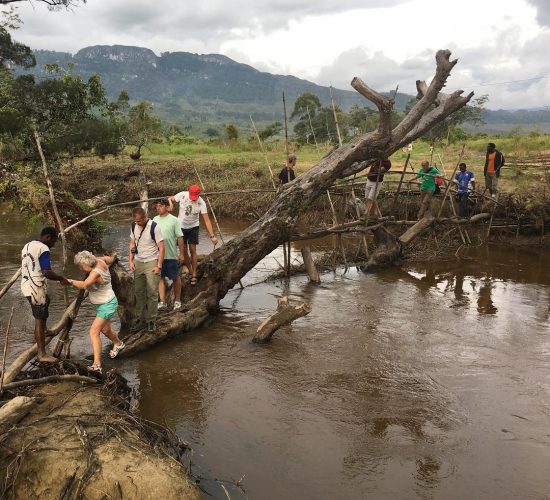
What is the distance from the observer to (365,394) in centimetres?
564

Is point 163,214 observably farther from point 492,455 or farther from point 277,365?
point 492,455

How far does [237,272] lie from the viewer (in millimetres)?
8211

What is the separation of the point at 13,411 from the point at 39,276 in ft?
6.54

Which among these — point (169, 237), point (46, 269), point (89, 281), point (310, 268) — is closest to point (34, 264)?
point (46, 269)

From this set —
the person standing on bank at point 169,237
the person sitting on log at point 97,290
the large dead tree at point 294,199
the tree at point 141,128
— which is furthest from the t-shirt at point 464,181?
the tree at point 141,128

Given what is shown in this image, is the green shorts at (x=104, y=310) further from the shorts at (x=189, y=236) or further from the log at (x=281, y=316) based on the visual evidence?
the shorts at (x=189, y=236)

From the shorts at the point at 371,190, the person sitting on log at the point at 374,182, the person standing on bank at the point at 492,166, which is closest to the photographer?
the person sitting on log at the point at 374,182

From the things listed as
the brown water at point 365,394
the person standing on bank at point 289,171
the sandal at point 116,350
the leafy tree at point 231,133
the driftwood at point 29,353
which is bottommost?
the brown water at point 365,394

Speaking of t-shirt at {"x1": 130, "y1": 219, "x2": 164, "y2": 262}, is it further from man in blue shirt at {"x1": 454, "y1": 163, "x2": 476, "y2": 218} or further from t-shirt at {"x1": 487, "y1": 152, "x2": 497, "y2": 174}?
t-shirt at {"x1": 487, "y1": 152, "x2": 497, "y2": 174}

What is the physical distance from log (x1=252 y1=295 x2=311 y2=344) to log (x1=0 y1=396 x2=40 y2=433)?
331 cm

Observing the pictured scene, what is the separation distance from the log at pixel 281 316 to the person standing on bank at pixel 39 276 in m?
2.62

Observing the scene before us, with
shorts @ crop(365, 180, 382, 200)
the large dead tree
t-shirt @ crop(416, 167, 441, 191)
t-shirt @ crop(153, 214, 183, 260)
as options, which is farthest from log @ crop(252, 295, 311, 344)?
t-shirt @ crop(416, 167, 441, 191)

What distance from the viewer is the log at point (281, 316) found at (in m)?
6.65

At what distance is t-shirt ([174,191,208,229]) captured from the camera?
8.05 metres
